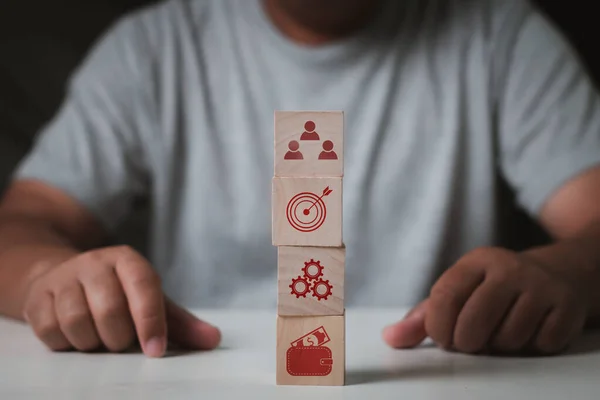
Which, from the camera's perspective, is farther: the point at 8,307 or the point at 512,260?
the point at 8,307

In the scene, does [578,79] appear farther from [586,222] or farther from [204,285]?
[204,285]

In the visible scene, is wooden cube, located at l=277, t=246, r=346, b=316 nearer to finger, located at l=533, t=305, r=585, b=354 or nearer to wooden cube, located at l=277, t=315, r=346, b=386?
wooden cube, located at l=277, t=315, r=346, b=386

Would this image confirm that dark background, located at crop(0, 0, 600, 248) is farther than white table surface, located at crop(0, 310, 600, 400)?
Yes

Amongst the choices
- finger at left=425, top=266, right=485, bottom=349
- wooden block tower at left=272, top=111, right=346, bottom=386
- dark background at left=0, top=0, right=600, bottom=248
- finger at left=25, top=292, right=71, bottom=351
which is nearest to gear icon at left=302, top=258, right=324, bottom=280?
wooden block tower at left=272, top=111, right=346, bottom=386

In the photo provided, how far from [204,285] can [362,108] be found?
380 mm

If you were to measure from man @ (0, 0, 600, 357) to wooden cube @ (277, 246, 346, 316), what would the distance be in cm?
57

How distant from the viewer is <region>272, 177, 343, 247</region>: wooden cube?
0.50 meters

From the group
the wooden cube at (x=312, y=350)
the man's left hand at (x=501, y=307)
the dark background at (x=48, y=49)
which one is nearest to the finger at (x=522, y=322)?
the man's left hand at (x=501, y=307)

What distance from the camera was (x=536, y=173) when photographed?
1040mm

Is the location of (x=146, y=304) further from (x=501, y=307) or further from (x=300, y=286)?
(x=501, y=307)

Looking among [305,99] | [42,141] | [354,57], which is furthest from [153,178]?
[354,57]

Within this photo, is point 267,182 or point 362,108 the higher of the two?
point 362,108

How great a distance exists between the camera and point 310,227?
503mm

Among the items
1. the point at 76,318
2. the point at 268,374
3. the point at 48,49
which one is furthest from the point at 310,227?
the point at 48,49
